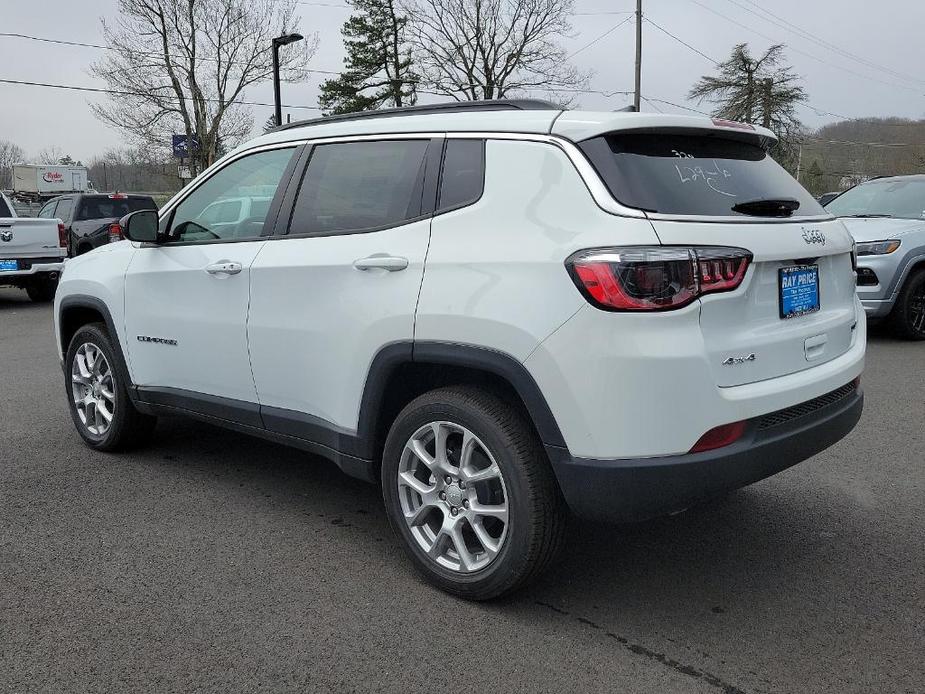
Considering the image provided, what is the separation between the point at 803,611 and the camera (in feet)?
9.96

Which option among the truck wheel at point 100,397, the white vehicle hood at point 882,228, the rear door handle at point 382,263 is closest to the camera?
the rear door handle at point 382,263

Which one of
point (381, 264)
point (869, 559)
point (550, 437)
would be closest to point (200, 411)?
point (381, 264)

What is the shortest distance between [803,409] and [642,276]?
0.90 m

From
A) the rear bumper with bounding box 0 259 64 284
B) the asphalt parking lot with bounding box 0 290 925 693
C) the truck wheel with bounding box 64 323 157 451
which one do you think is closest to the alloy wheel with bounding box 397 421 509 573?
the asphalt parking lot with bounding box 0 290 925 693

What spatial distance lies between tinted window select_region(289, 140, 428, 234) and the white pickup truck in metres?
10.7

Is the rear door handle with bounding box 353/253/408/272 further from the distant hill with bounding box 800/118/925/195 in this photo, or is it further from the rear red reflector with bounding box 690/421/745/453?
the distant hill with bounding box 800/118/925/195

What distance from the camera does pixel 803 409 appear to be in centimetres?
301

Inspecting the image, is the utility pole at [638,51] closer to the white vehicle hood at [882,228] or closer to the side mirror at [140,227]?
the white vehicle hood at [882,228]

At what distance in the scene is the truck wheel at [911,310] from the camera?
8609 mm

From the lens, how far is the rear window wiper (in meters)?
2.97

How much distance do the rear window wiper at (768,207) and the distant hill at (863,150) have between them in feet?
137

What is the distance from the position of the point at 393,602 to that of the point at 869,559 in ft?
6.46

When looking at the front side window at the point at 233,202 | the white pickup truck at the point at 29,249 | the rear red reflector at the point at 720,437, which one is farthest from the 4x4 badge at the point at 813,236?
the white pickup truck at the point at 29,249

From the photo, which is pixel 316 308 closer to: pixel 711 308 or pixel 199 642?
pixel 199 642
